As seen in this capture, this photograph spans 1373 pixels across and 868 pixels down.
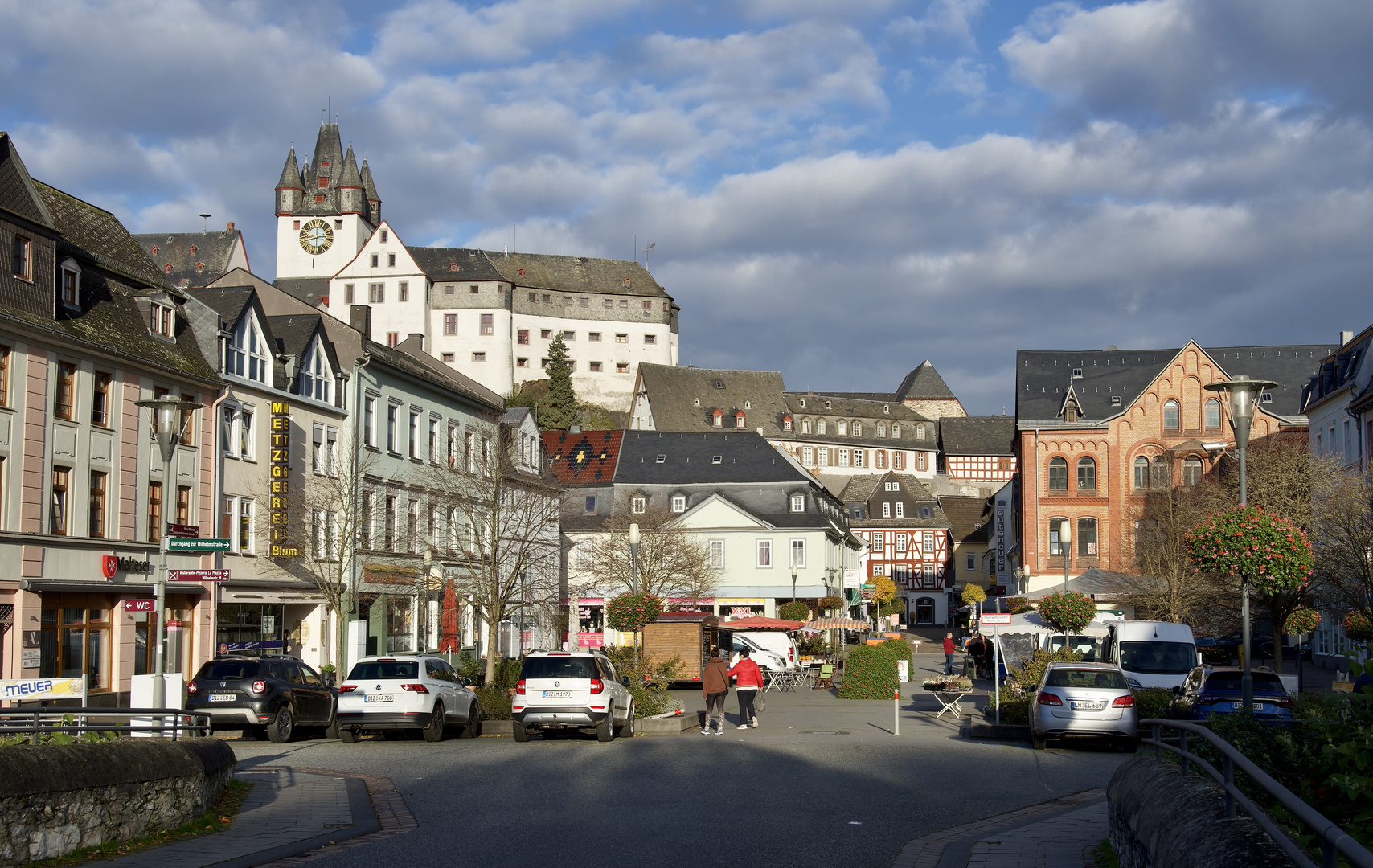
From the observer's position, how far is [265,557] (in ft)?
121

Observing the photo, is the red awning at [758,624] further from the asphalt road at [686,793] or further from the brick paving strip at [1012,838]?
the brick paving strip at [1012,838]

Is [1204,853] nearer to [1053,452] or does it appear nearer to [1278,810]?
[1278,810]

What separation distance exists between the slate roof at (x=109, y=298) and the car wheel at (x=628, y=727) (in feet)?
48.8

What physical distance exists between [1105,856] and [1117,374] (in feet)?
201

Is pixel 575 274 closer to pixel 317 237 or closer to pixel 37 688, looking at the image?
pixel 317 237

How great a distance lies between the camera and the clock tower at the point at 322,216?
136250 millimetres

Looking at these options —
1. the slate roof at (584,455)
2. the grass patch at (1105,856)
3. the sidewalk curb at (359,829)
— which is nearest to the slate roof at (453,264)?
the slate roof at (584,455)

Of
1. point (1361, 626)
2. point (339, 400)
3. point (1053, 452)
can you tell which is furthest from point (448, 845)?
point (1053, 452)

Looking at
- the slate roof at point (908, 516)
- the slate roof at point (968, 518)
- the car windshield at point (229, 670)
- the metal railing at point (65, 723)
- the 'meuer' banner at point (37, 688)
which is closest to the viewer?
the metal railing at point (65, 723)

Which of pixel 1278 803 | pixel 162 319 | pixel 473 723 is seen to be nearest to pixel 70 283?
pixel 162 319

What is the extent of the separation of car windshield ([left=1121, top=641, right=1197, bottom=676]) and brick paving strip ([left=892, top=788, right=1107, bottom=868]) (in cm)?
1483

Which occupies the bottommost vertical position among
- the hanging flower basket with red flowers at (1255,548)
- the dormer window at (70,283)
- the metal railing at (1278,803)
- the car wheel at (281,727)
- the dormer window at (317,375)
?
the car wheel at (281,727)

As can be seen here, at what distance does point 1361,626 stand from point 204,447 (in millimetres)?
29377

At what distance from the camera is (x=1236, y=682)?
23.4m
